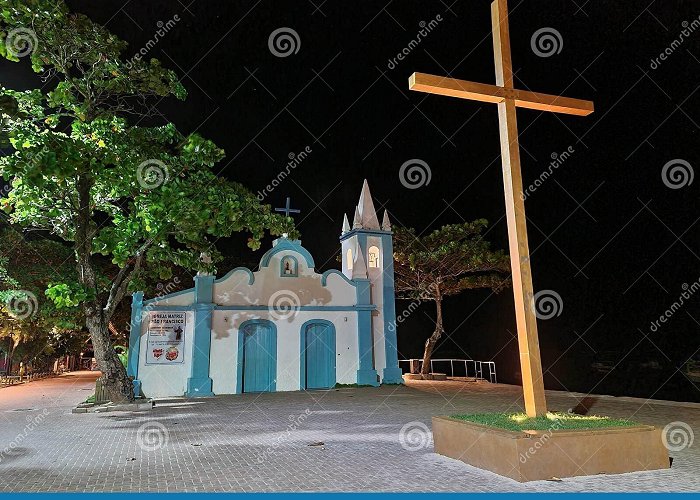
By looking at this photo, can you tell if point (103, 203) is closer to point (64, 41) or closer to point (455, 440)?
point (64, 41)

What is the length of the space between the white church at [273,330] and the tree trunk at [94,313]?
237 cm

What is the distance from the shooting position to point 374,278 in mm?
20562

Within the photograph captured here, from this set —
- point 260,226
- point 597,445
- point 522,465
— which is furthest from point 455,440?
point 260,226

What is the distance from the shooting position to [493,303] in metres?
32.9

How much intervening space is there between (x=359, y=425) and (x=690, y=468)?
5512mm

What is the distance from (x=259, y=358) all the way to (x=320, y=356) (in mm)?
2257

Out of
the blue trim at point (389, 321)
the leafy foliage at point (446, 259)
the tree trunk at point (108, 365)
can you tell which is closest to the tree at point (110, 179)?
the tree trunk at point (108, 365)

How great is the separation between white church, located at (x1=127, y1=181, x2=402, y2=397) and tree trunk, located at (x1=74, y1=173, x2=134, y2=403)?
7.78ft

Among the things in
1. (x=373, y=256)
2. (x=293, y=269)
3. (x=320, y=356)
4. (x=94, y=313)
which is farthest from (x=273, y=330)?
(x=94, y=313)

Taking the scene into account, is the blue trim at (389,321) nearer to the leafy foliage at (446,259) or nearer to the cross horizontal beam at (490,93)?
the leafy foliage at (446,259)

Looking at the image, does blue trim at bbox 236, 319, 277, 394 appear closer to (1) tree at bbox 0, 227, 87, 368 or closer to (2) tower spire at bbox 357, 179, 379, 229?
(1) tree at bbox 0, 227, 87, 368

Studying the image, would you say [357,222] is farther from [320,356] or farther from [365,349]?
[320,356]

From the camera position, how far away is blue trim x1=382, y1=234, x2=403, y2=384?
63.6 ft

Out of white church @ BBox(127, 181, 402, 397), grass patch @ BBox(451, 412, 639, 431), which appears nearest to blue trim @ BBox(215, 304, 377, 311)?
white church @ BBox(127, 181, 402, 397)
